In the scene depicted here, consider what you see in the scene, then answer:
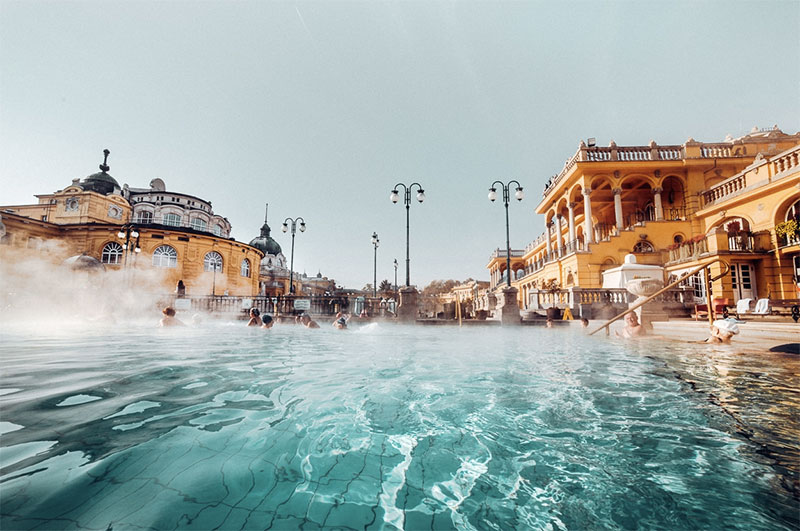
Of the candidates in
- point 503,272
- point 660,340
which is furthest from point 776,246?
point 503,272

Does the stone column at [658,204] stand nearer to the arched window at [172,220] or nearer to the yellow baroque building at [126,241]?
the yellow baroque building at [126,241]

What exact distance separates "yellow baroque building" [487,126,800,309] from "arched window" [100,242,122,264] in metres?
37.9

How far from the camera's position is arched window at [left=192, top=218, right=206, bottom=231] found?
4391 centimetres

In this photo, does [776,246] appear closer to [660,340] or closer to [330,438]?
[660,340]

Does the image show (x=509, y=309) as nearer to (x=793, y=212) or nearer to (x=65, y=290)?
(x=793, y=212)

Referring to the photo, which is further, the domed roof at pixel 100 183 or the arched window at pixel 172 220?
the arched window at pixel 172 220

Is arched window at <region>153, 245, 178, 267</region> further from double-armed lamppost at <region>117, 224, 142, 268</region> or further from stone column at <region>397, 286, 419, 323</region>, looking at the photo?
stone column at <region>397, 286, 419, 323</region>

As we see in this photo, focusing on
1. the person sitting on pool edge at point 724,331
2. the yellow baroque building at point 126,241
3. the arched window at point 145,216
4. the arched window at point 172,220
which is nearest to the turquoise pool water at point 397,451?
the person sitting on pool edge at point 724,331

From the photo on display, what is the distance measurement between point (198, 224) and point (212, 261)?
45.6ft

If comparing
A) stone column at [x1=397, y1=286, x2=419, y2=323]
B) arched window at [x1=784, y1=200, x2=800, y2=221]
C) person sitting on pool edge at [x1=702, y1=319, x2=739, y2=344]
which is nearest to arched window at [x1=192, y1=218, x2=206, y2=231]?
stone column at [x1=397, y1=286, x2=419, y2=323]

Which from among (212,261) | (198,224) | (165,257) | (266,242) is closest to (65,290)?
(165,257)

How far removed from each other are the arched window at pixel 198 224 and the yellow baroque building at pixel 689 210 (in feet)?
146

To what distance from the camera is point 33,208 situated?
38.0 m

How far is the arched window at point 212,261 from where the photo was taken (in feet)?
111
